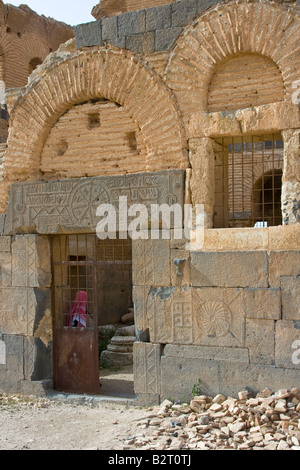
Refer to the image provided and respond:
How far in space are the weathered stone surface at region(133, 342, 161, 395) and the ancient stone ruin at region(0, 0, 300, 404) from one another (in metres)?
0.01

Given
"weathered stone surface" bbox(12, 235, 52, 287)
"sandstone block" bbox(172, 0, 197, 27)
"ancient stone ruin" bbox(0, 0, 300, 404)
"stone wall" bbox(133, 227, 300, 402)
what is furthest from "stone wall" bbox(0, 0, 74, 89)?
"stone wall" bbox(133, 227, 300, 402)

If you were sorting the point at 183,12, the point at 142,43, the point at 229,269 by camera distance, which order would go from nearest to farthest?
the point at 229,269
the point at 183,12
the point at 142,43

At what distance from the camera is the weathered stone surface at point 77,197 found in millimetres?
5895

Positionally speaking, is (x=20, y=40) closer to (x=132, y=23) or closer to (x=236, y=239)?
(x=132, y=23)

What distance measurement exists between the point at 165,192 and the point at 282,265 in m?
1.70

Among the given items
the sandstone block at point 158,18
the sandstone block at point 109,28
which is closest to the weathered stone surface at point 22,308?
the sandstone block at point 109,28

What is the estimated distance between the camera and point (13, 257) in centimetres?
678

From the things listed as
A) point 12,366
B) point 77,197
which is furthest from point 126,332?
point 77,197

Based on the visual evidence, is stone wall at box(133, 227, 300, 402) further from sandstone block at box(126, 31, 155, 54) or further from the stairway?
the stairway

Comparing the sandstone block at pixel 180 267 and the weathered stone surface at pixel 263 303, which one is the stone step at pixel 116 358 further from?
the weathered stone surface at pixel 263 303

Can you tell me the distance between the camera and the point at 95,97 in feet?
21.2

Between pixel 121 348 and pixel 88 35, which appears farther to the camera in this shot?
pixel 121 348

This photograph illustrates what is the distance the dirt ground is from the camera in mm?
5039

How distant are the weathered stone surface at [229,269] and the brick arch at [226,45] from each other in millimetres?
1797
